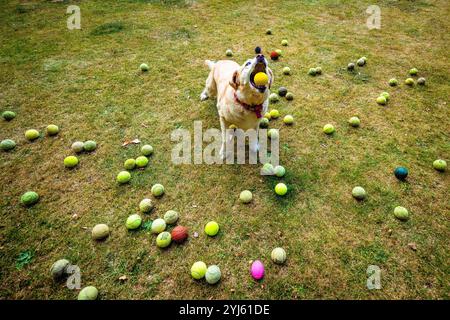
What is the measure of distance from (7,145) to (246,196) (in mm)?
4757

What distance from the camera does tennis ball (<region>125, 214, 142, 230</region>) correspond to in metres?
3.73

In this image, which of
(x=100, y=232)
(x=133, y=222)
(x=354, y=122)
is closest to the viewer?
(x=100, y=232)

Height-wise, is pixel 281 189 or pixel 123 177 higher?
pixel 123 177

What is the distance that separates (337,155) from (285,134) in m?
1.10

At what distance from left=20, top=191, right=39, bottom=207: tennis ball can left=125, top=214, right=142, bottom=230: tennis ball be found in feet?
5.50

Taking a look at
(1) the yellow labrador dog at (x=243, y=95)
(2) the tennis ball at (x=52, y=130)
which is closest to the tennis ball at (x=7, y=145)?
(2) the tennis ball at (x=52, y=130)

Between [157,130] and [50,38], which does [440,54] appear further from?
[50,38]

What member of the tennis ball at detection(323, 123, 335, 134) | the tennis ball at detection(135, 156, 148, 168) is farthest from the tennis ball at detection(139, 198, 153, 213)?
the tennis ball at detection(323, 123, 335, 134)

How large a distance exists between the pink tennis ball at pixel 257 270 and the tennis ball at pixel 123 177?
2562 millimetres

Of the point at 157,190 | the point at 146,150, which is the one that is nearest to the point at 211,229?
the point at 157,190

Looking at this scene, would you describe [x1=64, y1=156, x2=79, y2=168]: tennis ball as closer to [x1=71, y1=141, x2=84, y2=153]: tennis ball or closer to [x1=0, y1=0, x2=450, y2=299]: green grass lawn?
[x1=0, y1=0, x2=450, y2=299]: green grass lawn

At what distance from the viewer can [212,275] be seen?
3.20m

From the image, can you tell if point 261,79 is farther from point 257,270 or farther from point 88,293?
point 88,293
